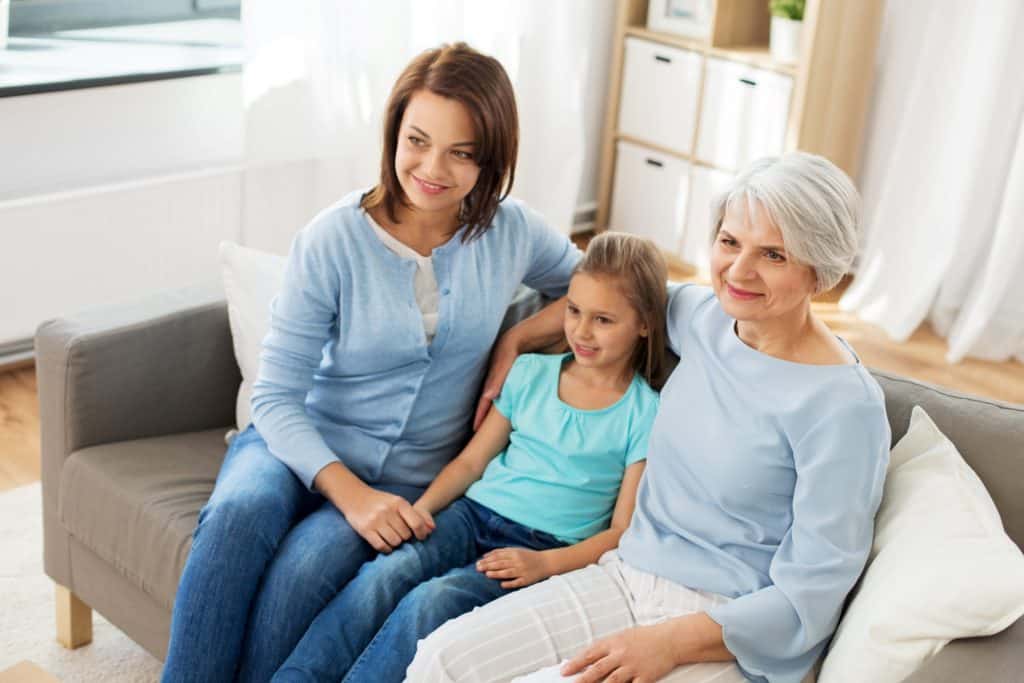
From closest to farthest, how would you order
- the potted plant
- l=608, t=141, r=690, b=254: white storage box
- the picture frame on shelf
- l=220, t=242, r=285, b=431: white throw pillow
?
l=220, t=242, r=285, b=431: white throw pillow, the potted plant, the picture frame on shelf, l=608, t=141, r=690, b=254: white storage box

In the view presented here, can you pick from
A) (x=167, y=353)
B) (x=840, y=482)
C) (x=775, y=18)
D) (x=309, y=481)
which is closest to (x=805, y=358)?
(x=840, y=482)

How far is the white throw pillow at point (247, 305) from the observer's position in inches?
85.7

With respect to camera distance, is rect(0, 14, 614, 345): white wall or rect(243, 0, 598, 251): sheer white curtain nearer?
rect(0, 14, 614, 345): white wall

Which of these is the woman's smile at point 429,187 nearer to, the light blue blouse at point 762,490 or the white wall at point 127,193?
the light blue blouse at point 762,490

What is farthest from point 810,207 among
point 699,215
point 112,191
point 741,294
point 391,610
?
point 699,215

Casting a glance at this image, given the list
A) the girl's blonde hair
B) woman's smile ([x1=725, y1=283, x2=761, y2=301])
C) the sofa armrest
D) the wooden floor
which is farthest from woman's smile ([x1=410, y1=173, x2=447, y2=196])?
the wooden floor

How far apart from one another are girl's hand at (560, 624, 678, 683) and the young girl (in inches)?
Result: 9.1

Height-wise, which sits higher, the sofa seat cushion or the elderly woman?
the elderly woman

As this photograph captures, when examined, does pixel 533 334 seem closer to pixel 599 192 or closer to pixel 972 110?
pixel 972 110

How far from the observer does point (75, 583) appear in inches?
86.2

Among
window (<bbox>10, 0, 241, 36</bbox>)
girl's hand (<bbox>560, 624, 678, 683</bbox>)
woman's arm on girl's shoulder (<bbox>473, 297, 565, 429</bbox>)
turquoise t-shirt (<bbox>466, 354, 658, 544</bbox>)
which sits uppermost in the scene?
window (<bbox>10, 0, 241, 36</bbox>)

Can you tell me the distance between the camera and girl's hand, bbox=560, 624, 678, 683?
1.56 metres

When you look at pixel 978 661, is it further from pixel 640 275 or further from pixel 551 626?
pixel 640 275

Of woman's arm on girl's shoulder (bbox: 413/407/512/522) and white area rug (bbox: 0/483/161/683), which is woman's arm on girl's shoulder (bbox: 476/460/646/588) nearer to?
woman's arm on girl's shoulder (bbox: 413/407/512/522)
